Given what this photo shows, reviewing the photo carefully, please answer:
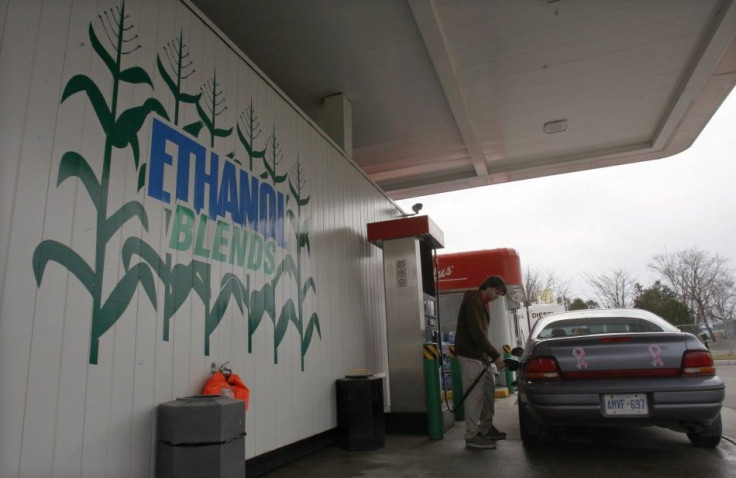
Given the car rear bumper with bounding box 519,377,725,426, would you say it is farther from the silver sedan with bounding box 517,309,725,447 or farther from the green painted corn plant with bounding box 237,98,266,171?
the green painted corn plant with bounding box 237,98,266,171

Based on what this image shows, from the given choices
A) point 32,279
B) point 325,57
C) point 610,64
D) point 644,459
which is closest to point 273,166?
point 325,57

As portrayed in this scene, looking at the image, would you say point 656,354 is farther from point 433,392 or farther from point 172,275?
point 172,275

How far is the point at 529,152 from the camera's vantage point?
9141 mm

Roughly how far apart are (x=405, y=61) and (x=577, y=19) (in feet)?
6.61

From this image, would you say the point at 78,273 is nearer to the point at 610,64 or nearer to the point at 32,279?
the point at 32,279

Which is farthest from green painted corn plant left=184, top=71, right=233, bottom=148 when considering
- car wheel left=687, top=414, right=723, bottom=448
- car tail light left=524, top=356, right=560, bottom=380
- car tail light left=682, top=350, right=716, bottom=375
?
car wheel left=687, top=414, right=723, bottom=448

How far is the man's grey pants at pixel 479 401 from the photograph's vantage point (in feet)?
16.1

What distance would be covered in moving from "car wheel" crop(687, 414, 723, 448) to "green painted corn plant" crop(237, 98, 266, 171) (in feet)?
15.1

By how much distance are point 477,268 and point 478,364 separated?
610 centimetres

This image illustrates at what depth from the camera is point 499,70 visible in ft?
20.7

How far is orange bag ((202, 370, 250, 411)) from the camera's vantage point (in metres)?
3.18

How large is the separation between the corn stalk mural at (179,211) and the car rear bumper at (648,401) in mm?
2268

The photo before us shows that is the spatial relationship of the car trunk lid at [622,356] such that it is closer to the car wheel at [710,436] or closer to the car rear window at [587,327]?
the car rear window at [587,327]

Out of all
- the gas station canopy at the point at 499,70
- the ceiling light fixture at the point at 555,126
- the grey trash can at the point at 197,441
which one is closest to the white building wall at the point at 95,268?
the grey trash can at the point at 197,441
